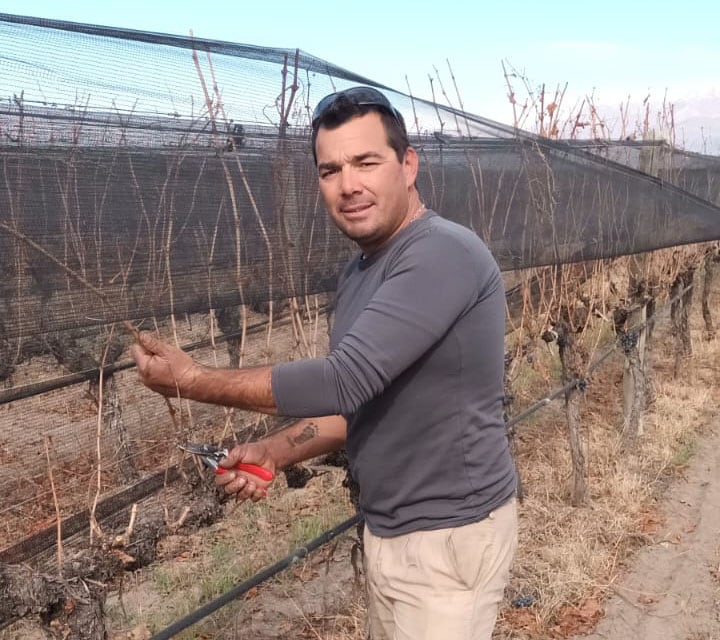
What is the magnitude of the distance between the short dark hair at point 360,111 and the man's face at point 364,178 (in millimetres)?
12

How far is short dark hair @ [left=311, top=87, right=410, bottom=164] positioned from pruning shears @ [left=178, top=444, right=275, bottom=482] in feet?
2.48

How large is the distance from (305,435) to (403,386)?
0.44 m

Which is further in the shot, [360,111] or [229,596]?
[229,596]

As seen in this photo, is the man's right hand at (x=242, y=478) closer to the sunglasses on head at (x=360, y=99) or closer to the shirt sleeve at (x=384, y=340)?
the shirt sleeve at (x=384, y=340)

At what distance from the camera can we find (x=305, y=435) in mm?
1961

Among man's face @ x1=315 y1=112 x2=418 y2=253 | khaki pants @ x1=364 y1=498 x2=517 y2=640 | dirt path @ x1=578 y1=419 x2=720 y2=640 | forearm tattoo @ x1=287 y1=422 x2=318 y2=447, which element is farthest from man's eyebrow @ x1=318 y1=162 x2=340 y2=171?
dirt path @ x1=578 y1=419 x2=720 y2=640

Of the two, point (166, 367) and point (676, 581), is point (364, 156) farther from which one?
point (676, 581)

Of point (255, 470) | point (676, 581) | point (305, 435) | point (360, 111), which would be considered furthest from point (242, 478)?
point (676, 581)

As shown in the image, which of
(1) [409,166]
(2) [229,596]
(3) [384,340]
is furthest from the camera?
(2) [229,596]

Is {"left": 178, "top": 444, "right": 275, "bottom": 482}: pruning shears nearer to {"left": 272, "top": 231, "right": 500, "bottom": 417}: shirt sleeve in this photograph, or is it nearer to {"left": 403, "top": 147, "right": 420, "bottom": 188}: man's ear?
{"left": 272, "top": 231, "right": 500, "bottom": 417}: shirt sleeve

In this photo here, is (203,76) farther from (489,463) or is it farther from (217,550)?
(217,550)

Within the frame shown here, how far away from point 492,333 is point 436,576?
0.57 m

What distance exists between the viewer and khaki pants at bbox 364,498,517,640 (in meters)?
1.73

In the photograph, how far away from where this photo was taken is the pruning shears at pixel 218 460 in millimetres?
1728
